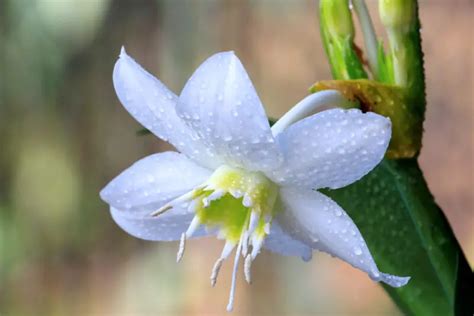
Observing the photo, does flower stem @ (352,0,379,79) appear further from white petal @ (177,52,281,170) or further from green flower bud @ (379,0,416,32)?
white petal @ (177,52,281,170)

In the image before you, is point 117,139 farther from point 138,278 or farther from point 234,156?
point 234,156

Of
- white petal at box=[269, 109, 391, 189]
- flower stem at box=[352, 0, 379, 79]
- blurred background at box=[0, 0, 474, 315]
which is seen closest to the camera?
white petal at box=[269, 109, 391, 189]

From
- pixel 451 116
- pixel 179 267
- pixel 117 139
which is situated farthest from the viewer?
pixel 117 139

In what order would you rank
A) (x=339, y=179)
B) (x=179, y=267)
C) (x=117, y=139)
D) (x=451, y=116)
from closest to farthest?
(x=339, y=179) → (x=451, y=116) → (x=179, y=267) → (x=117, y=139)

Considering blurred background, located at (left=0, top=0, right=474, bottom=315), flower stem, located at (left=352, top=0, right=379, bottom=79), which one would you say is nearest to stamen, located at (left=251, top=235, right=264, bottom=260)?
flower stem, located at (left=352, top=0, right=379, bottom=79)

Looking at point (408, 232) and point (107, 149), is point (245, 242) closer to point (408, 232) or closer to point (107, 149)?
point (408, 232)

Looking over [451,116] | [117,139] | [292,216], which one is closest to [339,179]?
[292,216]

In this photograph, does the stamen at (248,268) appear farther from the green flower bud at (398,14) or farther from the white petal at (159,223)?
the green flower bud at (398,14)

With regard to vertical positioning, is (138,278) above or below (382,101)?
below
